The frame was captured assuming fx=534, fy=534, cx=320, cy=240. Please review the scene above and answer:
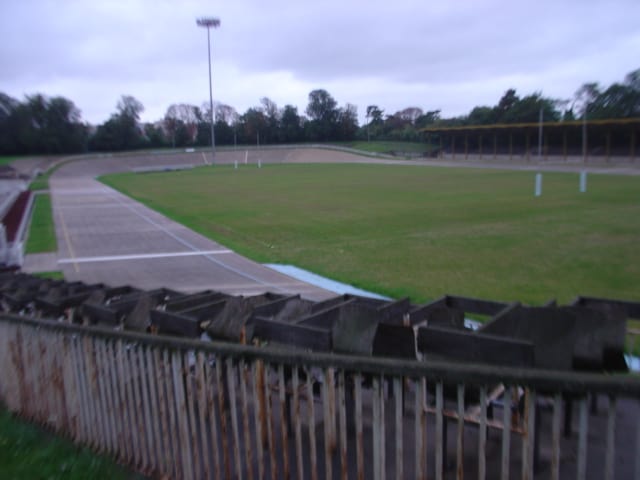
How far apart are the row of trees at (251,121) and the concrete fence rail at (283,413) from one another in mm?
85287

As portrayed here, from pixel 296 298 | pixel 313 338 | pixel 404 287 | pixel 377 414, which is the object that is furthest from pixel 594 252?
pixel 377 414

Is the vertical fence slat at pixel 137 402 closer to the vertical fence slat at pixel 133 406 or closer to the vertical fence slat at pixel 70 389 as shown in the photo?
the vertical fence slat at pixel 133 406

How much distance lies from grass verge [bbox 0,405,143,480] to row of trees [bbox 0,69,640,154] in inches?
3397

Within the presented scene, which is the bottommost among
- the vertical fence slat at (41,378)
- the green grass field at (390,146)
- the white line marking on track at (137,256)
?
the white line marking on track at (137,256)

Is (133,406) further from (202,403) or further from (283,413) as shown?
(283,413)

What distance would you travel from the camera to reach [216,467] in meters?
3.60

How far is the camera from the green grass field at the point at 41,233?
63.3 feet

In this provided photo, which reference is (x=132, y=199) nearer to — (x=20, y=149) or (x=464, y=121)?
(x=20, y=149)

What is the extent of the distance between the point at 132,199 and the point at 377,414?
125 feet

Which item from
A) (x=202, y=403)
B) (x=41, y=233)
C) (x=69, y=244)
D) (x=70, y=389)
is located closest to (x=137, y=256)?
(x=69, y=244)

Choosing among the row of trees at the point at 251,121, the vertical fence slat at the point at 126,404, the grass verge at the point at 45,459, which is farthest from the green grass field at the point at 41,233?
the row of trees at the point at 251,121

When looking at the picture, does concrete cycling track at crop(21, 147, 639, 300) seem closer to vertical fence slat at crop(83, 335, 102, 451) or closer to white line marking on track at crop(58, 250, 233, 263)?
white line marking on track at crop(58, 250, 233, 263)

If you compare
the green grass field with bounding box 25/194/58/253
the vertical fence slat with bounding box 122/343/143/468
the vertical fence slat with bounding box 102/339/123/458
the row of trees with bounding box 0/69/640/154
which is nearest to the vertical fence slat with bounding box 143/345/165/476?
the vertical fence slat with bounding box 122/343/143/468

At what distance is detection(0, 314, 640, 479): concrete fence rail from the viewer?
2875 millimetres
